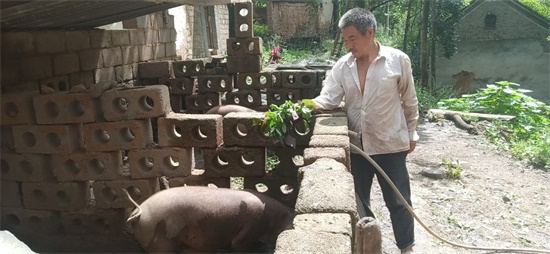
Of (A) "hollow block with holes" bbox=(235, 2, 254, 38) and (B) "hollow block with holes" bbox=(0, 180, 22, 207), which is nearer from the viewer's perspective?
(B) "hollow block with holes" bbox=(0, 180, 22, 207)

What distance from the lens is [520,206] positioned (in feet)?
22.5

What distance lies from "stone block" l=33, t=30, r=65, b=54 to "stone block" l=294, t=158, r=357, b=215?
328 cm

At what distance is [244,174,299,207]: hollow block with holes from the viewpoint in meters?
5.33

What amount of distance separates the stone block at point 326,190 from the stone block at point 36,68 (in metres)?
3.14

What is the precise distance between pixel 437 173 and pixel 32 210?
5.74 meters

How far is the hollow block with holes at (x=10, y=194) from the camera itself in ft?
16.1

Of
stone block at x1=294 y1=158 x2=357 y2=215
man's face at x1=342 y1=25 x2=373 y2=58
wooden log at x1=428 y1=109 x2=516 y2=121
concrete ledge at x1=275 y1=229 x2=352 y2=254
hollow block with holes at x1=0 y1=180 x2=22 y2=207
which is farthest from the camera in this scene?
wooden log at x1=428 y1=109 x2=516 y2=121

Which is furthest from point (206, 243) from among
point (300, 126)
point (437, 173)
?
point (437, 173)

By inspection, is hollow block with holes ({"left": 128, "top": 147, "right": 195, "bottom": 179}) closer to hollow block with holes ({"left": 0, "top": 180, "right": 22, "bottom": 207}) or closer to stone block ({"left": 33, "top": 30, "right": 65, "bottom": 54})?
hollow block with holes ({"left": 0, "top": 180, "right": 22, "bottom": 207})

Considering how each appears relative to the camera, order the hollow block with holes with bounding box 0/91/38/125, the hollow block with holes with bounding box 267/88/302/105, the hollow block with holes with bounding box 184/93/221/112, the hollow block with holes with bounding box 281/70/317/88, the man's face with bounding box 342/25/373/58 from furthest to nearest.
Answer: the hollow block with holes with bounding box 184/93/221/112 < the hollow block with holes with bounding box 267/88/302/105 < the hollow block with holes with bounding box 281/70/317/88 < the hollow block with holes with bounding box 0/91/38/125 < the man's face with bounding box 342/25/373/58

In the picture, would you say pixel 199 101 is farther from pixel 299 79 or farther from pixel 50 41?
pixel 50 41

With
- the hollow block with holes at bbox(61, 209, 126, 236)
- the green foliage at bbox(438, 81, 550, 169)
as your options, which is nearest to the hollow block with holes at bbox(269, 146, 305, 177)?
the hollow block with holes at bbox(61, 209, 126, 236)

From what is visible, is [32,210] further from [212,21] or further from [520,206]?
[212,21]

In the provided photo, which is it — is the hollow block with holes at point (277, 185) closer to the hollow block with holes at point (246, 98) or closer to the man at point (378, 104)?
the man at point (378, 104)
